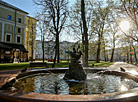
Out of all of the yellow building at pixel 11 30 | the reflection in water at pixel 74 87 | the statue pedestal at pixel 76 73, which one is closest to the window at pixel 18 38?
the yellow building at pixel 11 30

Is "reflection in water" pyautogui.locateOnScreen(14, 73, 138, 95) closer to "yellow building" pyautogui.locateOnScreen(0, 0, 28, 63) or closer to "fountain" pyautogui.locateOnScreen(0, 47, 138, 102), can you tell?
"fountain" pyautogui.locateOnScreen(0, 47, 138, 102)

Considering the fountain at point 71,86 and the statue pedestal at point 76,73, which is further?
the statue pedestal at point 76,73

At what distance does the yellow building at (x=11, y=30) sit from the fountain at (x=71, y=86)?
78.3ft

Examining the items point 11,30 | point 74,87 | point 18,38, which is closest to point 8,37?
point 11,30

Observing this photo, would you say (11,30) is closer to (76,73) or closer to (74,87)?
(76,73)

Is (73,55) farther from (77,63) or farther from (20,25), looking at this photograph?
(20,25)

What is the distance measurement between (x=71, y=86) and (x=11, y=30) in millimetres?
32283

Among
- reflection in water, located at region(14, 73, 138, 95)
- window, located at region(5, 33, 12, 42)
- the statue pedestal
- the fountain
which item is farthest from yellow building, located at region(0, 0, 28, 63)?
reflection in water, located at region(14, 73, 138, 95)

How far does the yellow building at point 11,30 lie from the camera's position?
28.5 m

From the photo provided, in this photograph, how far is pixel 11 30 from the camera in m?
30.9

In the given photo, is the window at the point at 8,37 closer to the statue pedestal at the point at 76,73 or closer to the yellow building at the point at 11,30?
the yellow building at the point at 11,30

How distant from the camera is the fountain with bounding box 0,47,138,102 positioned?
2611mm

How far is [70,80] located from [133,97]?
12.2 feet

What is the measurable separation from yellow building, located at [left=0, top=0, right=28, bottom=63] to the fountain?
23.9m
